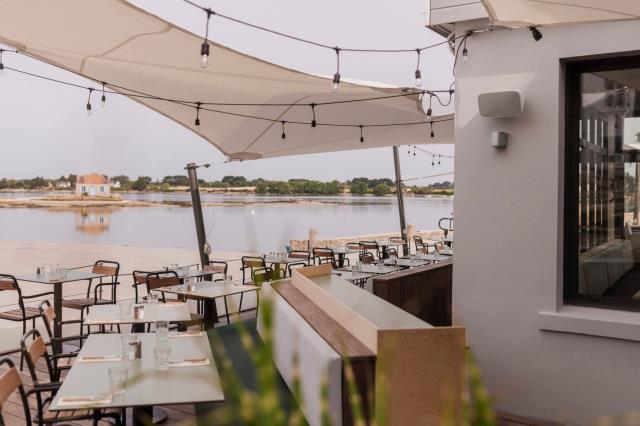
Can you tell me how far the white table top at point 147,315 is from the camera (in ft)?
14.1

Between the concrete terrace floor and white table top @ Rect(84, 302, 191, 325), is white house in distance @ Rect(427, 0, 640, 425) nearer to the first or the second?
white table top @ Rect(84, 302, 191, 325)

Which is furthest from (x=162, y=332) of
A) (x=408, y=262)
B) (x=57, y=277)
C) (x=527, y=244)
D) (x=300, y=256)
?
(x=300, y=256)

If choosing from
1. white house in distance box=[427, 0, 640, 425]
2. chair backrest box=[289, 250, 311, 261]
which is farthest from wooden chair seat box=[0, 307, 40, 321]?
chair backrest box=[289, 250, 311, 261]

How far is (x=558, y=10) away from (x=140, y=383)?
2663 millimetres

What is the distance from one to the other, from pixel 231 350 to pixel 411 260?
15.9 feet

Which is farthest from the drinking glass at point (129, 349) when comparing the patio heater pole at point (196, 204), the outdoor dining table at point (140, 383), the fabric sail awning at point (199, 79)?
the patio heater pole at point (196, 204)

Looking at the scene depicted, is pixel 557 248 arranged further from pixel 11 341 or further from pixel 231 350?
pixel 11 341

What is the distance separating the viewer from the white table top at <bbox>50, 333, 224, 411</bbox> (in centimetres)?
265

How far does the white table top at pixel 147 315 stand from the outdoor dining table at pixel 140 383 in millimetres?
648

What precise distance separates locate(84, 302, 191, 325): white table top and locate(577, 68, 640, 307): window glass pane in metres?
3.01

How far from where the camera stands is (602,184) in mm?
4289

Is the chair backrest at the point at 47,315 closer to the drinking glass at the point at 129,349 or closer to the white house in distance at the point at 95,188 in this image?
the drinking glass at the point at 129,349

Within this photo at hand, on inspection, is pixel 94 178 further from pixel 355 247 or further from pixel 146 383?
pixel 146 383

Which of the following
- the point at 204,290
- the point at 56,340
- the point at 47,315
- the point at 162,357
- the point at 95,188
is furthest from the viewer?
the point at 95,188
